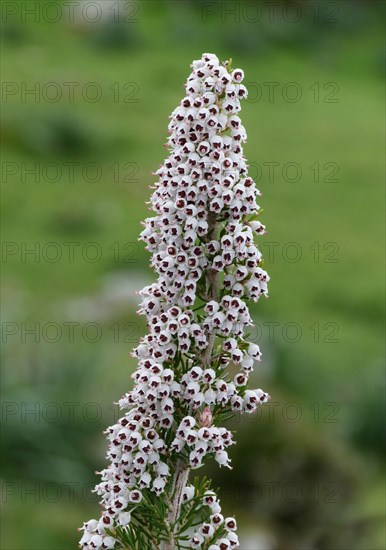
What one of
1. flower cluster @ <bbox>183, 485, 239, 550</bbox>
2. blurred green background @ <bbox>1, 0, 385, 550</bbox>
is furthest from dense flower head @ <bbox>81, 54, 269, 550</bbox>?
blurred green background @ <bbox>1, 0, 385, 550</bbox>

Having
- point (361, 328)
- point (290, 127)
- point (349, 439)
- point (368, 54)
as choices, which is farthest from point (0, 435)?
point (368, 54)

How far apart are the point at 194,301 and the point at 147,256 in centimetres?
1982

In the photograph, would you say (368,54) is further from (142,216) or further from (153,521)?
(153,521)

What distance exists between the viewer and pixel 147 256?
2477 cm

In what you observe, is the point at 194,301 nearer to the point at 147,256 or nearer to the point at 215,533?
the point at 215,533

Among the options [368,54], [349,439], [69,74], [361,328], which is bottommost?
[349,439]

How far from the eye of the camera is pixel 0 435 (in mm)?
14992

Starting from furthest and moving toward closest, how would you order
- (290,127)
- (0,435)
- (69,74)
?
(69,74)
(290,127)
(0,435)

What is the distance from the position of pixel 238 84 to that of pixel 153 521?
6.93 ft

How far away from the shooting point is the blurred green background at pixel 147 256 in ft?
49.0

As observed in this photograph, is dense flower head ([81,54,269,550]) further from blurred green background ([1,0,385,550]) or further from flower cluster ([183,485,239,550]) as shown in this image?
blurred green background ([1,0,385,550])

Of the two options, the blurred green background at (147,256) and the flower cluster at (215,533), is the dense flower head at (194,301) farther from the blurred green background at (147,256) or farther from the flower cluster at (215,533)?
the blurred green background at (147,256)

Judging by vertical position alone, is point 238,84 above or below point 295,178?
below

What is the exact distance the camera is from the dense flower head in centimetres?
485
